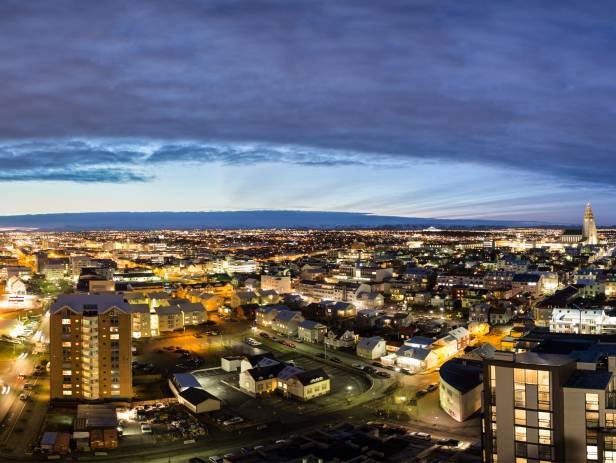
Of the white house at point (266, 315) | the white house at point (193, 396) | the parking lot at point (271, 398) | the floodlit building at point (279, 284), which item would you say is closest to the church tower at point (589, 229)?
the floodlit building at point (279, 284)

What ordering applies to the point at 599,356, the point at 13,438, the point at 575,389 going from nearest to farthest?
1. the point at 575,389
2. the point at 599,356
3. the point at 13,438

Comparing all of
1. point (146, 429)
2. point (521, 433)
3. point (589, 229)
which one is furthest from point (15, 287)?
point (589, 229)

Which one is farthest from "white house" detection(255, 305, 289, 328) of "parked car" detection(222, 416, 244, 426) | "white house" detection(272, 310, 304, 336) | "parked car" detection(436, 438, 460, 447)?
"parked car" detection(436, 438, 460, 447)

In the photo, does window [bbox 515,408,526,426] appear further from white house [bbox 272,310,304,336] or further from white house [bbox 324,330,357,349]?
white house [bbox 272,310,304,336]

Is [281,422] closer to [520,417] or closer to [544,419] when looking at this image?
[520,417]

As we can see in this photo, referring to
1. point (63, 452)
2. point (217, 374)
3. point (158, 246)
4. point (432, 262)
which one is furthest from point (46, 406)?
point (158, 246)

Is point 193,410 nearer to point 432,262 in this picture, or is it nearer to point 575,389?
point 575,389

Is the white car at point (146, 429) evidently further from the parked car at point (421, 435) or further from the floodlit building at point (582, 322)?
the floodlit building at point (582, 322)
